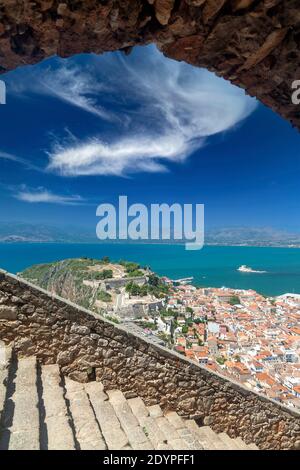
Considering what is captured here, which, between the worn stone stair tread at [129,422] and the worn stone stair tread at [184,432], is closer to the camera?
the worn stone stair tread at [129,422]

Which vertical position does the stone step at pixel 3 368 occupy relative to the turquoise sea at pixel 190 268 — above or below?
above

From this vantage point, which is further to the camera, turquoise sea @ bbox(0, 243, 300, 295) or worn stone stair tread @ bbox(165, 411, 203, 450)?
turquoise sea @ bbox(0, 243, 300, 295)

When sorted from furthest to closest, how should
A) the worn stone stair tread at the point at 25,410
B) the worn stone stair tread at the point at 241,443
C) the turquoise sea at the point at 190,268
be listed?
the turquoise sea at the point at 190,268 < the worn stone stair tread at the point at 241,443 < the worn stone stair tread at the point at 25,410

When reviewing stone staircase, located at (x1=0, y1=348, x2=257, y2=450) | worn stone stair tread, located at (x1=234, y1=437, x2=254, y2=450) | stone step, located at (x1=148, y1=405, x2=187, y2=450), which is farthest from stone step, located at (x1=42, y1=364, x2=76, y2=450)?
worn stone stair tread, located at (x1=234, y1=437, x2=254, y2=450)

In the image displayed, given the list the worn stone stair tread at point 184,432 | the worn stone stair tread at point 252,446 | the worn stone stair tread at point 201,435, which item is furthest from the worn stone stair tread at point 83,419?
the worn stone stair tread at point 252,446

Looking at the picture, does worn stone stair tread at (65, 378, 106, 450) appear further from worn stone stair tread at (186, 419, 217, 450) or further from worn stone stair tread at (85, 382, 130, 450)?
worn stone stair tread at (186, 419, 217, 450)

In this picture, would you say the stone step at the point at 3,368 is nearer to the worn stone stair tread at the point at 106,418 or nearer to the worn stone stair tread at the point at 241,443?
the worn stone stair tread at the point at 106,418

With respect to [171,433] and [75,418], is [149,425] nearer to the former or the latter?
[171,433]

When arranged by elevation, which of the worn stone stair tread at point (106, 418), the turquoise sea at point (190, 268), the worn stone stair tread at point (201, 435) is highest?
the worn stone stair tread at point (106, 418)

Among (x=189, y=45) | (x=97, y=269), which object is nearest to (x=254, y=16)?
(x=189, y=45)
